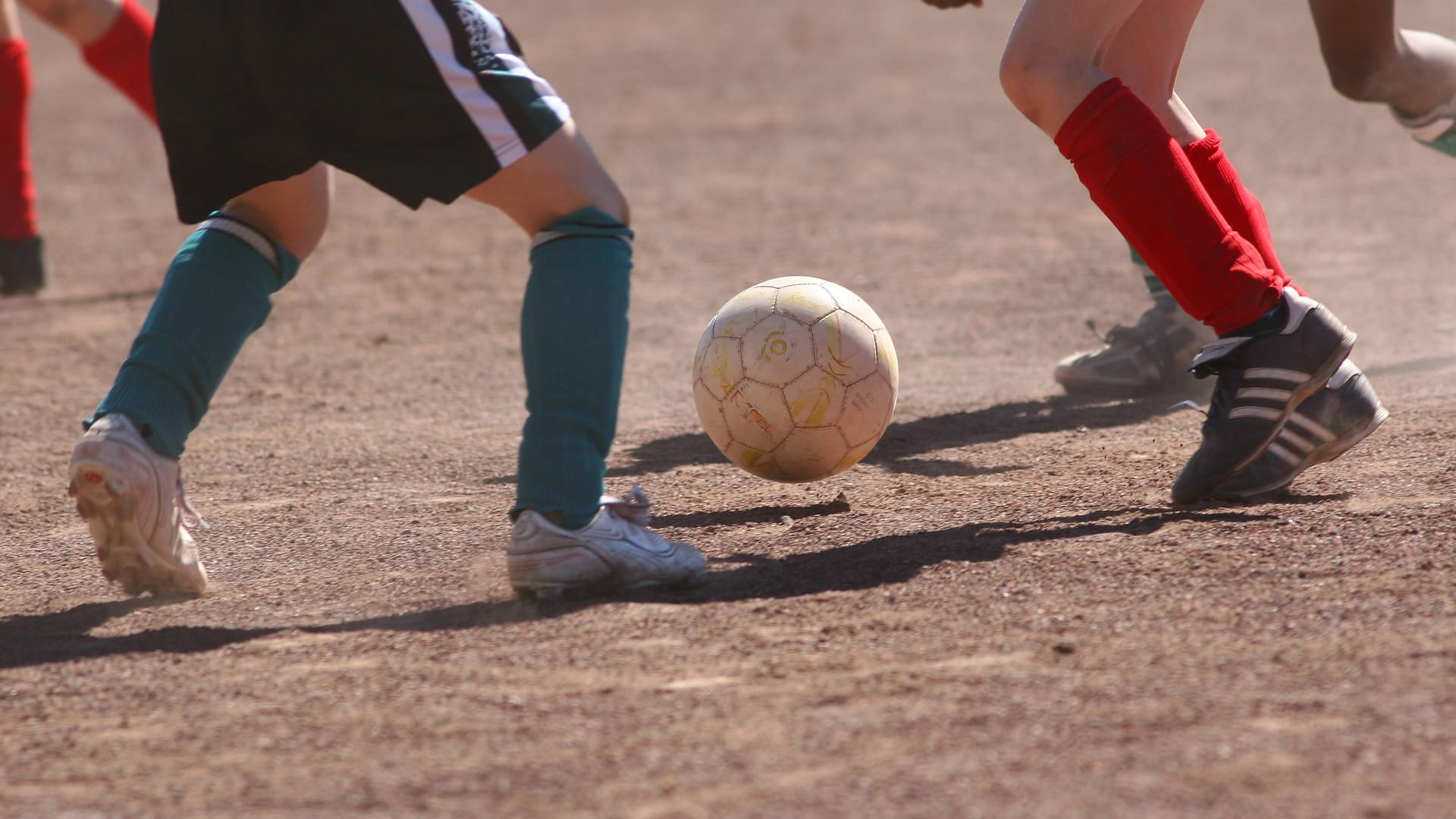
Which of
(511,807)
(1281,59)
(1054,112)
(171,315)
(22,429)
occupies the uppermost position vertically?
(1281,59)

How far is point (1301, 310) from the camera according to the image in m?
3.24

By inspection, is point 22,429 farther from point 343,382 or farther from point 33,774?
point 33,774

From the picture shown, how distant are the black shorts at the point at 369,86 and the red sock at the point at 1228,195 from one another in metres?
1.51

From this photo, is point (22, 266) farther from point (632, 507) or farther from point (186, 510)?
point (632, 507)

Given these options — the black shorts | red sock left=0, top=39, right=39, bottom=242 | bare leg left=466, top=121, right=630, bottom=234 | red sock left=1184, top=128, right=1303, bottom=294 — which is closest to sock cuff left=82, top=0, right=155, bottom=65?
red sock left=0, top=39, right=39, bottom=242

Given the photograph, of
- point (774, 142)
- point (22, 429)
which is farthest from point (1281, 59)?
point (22, 429)

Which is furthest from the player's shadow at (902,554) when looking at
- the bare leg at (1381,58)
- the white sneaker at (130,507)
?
the bare leg at (1381,58)

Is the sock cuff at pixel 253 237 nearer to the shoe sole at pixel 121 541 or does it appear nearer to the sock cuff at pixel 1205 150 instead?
the shoe sole at pixel 121 541

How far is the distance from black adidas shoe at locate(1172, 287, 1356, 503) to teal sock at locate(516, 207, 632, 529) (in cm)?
130

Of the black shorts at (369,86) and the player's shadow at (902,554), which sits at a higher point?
the black shorts at (369,86)

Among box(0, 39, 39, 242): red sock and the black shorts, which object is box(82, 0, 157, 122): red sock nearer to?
box(0, 39, 39, 242): red sock

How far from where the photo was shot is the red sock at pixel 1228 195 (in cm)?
346

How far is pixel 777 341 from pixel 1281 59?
957 cm

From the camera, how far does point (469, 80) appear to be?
2725 millimetres
